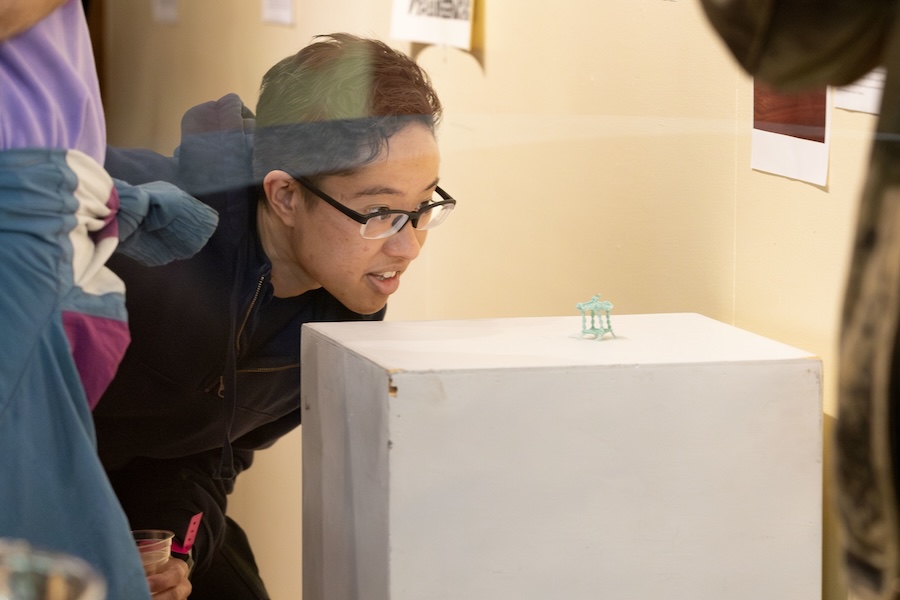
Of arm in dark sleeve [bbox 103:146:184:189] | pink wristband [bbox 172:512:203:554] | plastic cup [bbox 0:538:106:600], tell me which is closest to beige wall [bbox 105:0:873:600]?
arm in dark sleeve [bbox 103:146:184:189]

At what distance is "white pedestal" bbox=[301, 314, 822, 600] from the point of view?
96 centimetres

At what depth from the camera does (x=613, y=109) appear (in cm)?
123

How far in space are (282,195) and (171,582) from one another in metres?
0.42

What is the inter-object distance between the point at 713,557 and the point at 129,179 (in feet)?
2.00

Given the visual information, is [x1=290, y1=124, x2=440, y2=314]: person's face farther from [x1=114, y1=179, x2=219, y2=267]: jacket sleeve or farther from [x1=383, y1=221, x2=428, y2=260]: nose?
[x1=114, y1=179, x2=219, y2=267]: jacket sleeve

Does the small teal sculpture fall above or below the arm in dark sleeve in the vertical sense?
below

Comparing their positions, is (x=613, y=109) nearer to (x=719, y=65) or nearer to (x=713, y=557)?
(x=719, y=65)

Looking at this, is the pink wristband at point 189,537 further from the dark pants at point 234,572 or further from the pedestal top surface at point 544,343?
the pedestal top surface at point 544,343

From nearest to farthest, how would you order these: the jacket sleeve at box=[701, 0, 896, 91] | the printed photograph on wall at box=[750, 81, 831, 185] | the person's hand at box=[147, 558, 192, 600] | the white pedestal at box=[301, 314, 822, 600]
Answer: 1. the jacket sleeve at box=[701, 0, 896, 91]
2. the printed photograph on wall at box=[750, 81, 831, 185]
3. the white pedestal at box=[301, 314, 822, 600]
4. the person's hand at box=[147, 558, 192, 600]

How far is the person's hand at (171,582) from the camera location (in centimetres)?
122

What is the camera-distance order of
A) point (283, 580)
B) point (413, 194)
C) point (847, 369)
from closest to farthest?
point (847, 369) → point (413, 194) → point (283, 580)

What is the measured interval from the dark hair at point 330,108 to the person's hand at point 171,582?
42 cm

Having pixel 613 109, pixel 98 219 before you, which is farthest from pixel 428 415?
pixel 613 109

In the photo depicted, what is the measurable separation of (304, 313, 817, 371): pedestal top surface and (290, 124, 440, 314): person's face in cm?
9
